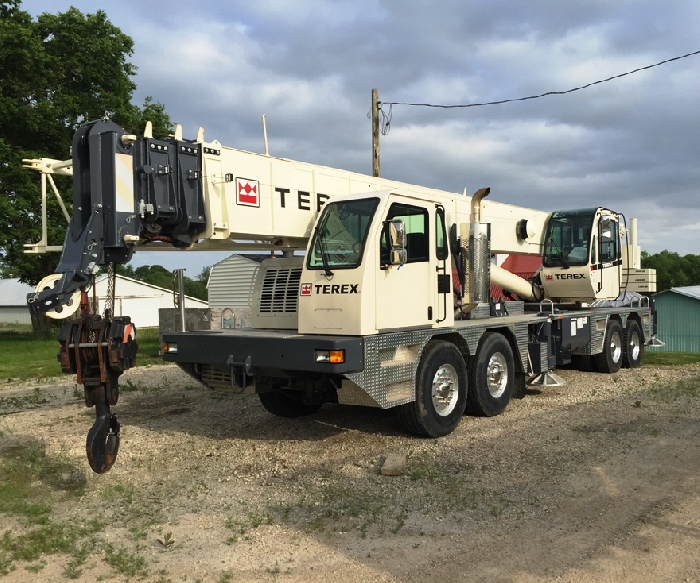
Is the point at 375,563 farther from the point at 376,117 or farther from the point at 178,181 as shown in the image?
the point at 376,117

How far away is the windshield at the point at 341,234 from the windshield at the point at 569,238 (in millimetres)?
6098

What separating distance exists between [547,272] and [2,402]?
974cm

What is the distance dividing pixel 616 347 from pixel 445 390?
6822mm

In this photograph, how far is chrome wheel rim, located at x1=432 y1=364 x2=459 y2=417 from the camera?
7699mm

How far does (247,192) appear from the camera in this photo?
22.9 ft

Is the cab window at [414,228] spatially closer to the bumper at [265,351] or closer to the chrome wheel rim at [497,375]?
the bumper at [265,351]

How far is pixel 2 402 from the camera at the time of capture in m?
11.4

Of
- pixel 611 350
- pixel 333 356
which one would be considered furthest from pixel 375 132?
pixel 333 356

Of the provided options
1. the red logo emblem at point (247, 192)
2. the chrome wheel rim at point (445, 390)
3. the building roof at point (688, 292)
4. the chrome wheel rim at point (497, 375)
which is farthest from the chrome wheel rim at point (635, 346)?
the building roof at point (688, 292)

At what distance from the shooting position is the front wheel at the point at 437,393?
7.43m

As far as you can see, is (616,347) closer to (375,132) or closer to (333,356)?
(333,356)

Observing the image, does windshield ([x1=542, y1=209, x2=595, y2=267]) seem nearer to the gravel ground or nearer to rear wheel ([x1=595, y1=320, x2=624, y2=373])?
rear wheel ([x1=595, y1=320, x2=624, y2=373])

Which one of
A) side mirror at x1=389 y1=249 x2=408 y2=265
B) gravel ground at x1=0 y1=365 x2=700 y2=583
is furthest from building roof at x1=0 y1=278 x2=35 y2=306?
side mirror at x1=389 y1=249 x2=408 y2=265

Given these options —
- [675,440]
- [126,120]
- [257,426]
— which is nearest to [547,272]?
[675,440]
